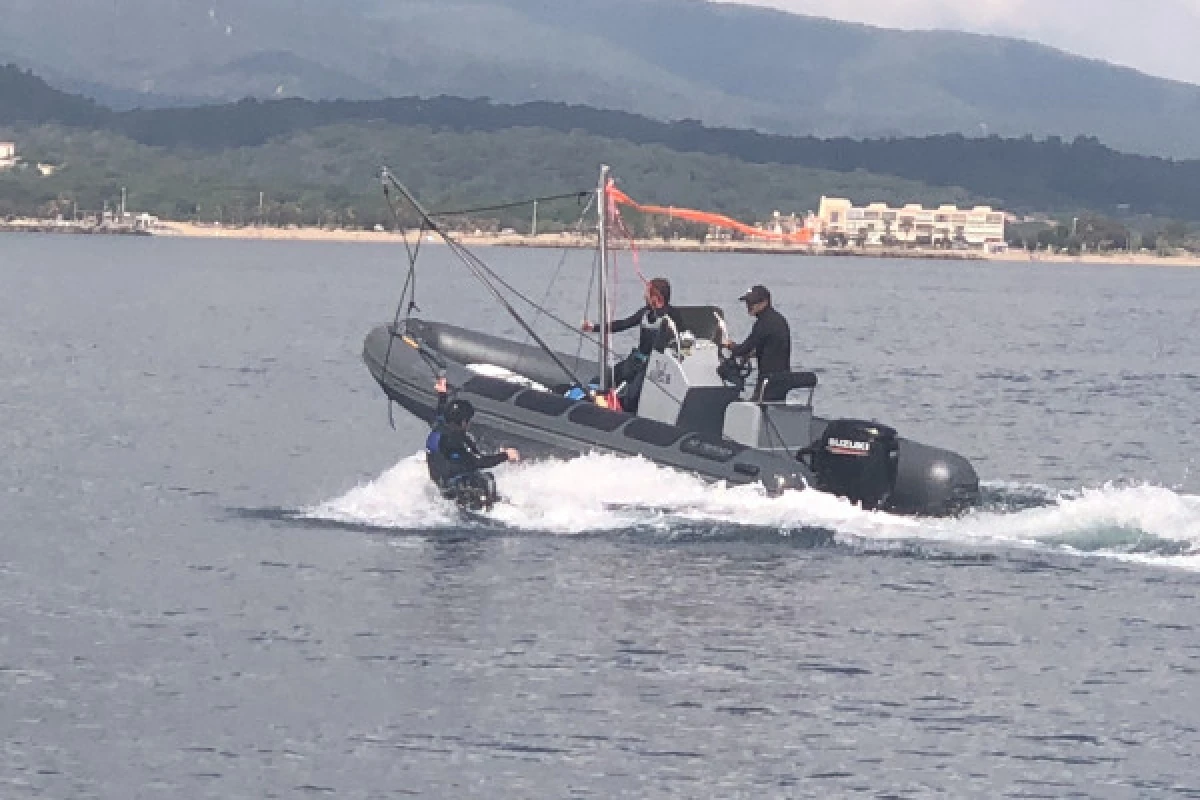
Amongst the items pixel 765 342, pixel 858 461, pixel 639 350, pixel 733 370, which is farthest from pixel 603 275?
pixel 858 461

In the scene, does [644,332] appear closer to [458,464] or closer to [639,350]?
[639,350]

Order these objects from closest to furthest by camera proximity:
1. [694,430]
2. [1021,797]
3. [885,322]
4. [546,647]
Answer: [1021,797], [546,647], [694,430], [885,322]

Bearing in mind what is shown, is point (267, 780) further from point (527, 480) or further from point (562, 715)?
point (527, 480)

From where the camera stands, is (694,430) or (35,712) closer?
(35,712)

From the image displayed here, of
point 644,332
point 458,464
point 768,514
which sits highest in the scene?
point 644,332

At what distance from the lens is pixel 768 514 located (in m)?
24.9

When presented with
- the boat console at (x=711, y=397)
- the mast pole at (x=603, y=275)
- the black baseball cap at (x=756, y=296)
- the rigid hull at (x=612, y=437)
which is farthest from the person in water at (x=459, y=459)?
the black baseball cap at (x=756, y=296)

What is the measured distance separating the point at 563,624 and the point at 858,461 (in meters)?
4.55

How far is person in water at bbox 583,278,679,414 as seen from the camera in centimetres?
2644

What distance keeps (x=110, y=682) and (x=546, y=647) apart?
11.6 feet

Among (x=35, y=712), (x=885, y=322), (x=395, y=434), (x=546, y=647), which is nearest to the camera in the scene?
(x=35, y=712)

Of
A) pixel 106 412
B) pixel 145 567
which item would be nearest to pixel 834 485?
pixel 145 567

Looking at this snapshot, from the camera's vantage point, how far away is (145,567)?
→ 23922 millimetres

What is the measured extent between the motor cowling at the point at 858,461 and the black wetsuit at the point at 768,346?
1041 mm
